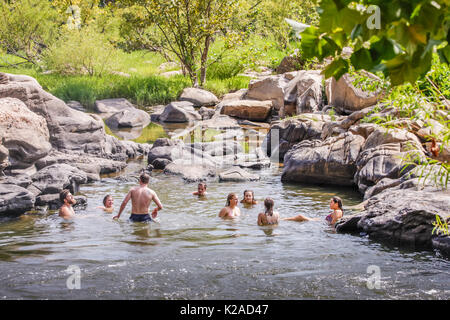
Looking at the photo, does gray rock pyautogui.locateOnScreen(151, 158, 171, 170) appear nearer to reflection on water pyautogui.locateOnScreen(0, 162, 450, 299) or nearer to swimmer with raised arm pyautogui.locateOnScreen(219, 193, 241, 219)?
reflection on water pyautogui.locateOnScreen(0, 162, 450, 299)

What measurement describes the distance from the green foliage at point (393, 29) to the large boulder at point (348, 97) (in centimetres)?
1503

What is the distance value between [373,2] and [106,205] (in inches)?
374

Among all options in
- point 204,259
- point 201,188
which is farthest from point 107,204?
point 204,259

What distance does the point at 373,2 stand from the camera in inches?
113

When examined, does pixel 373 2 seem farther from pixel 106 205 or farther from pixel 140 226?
pixel 106 205

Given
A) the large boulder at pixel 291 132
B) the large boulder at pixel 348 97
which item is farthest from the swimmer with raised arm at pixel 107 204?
the large boulder at pixel 348 97

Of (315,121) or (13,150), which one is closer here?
(13,150)

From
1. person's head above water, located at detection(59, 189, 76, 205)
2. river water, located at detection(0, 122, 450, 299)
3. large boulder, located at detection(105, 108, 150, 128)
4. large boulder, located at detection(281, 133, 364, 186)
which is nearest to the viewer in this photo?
river water, located at detection(0, 122, 450, 299)

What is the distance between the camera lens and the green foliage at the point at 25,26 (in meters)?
33.6

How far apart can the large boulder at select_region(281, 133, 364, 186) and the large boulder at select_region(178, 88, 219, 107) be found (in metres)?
13.1

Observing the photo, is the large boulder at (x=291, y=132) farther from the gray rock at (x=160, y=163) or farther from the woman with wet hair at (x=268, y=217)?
the woman with wet hair at (x=268, y=217)

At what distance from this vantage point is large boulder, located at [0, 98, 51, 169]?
43.3 ft

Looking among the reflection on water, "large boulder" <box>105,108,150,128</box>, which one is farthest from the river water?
"large boulder" <box>105,108,150,128</box>
